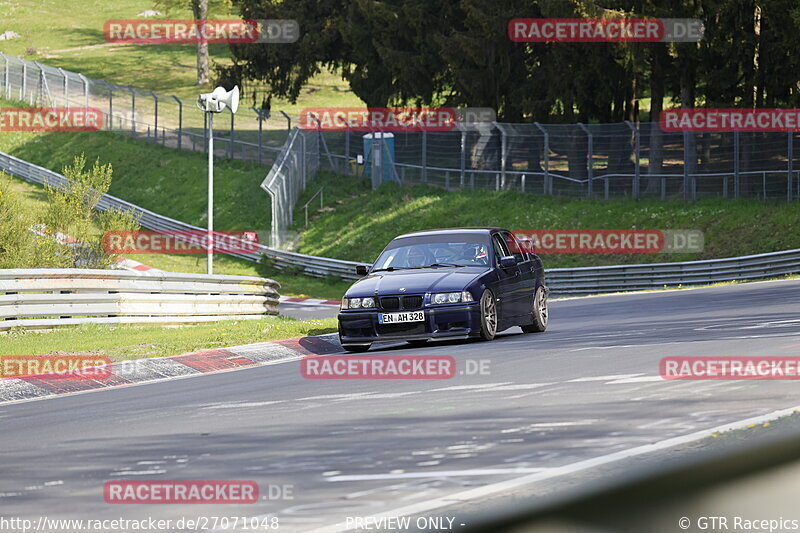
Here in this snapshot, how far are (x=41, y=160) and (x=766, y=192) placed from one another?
112ft

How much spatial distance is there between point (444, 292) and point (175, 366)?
347 centimetres

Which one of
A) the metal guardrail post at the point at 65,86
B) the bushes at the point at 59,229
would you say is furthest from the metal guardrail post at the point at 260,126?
Answer: the bushes at the point at 59,229

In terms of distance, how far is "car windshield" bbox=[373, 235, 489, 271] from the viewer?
16.5m

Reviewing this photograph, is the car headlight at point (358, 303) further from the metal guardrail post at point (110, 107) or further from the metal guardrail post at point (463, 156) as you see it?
the metal guardrail post at point (110, 107)

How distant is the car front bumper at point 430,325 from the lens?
15.1 metres

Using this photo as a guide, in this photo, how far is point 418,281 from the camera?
15.4m

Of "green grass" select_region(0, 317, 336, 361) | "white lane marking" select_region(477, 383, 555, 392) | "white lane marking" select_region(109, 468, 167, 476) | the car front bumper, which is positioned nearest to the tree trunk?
"green grass" select_region(0, 317, 336, 361)

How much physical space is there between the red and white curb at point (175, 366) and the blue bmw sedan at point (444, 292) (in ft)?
3.18

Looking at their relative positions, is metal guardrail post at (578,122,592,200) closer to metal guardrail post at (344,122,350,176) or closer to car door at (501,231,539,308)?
metal guardrail post at (344,122,350,176)

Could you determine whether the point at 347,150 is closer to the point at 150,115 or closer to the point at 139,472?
the point at 150,115

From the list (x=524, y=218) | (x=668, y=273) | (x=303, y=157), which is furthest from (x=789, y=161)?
(x=303, y=157)

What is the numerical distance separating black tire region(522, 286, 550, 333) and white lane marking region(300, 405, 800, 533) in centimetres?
894

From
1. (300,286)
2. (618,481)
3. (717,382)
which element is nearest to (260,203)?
(300,286)

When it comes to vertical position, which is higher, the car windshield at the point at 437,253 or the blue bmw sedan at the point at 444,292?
the car windshield at the point at 437,253
